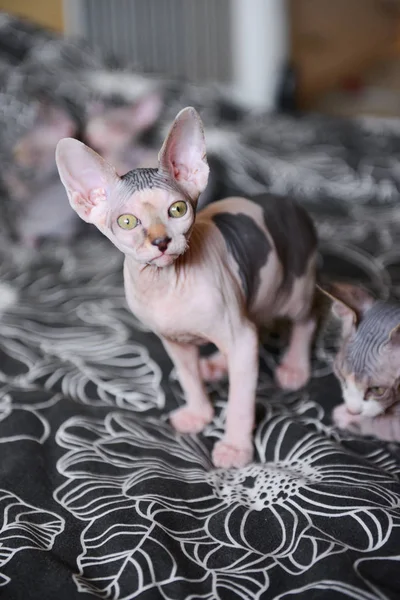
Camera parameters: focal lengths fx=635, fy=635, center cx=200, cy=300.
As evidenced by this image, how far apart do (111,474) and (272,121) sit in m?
1.67

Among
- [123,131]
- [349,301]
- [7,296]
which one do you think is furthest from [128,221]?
[123,131]

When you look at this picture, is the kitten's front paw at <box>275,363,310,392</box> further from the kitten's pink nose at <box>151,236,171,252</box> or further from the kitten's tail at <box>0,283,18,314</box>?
the kitten's tail at <box>0,283,18,314</box>

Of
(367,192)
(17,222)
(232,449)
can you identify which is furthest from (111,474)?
(367,192)

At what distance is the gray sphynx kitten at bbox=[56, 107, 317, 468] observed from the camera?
2.40ft

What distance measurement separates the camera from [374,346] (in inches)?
31.7

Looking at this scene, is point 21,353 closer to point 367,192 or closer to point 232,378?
point 232,378

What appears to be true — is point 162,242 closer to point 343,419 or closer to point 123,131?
point 343,419

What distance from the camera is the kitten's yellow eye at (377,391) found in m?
0.81

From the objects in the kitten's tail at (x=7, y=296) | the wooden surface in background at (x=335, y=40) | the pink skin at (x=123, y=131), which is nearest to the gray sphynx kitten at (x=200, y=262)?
the kitten's tail at (x=7, y=296)

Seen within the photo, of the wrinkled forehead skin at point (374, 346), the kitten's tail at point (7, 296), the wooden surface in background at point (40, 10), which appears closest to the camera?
the wrinkled forehead skin at point (374, 346)

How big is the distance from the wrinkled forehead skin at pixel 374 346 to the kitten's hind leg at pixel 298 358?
0.22 meters

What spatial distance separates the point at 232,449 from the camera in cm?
88

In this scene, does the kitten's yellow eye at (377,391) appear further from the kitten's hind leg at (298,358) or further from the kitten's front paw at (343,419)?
the kitten's hind leg at (298,358)

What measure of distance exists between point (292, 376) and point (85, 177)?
0.50 metres
